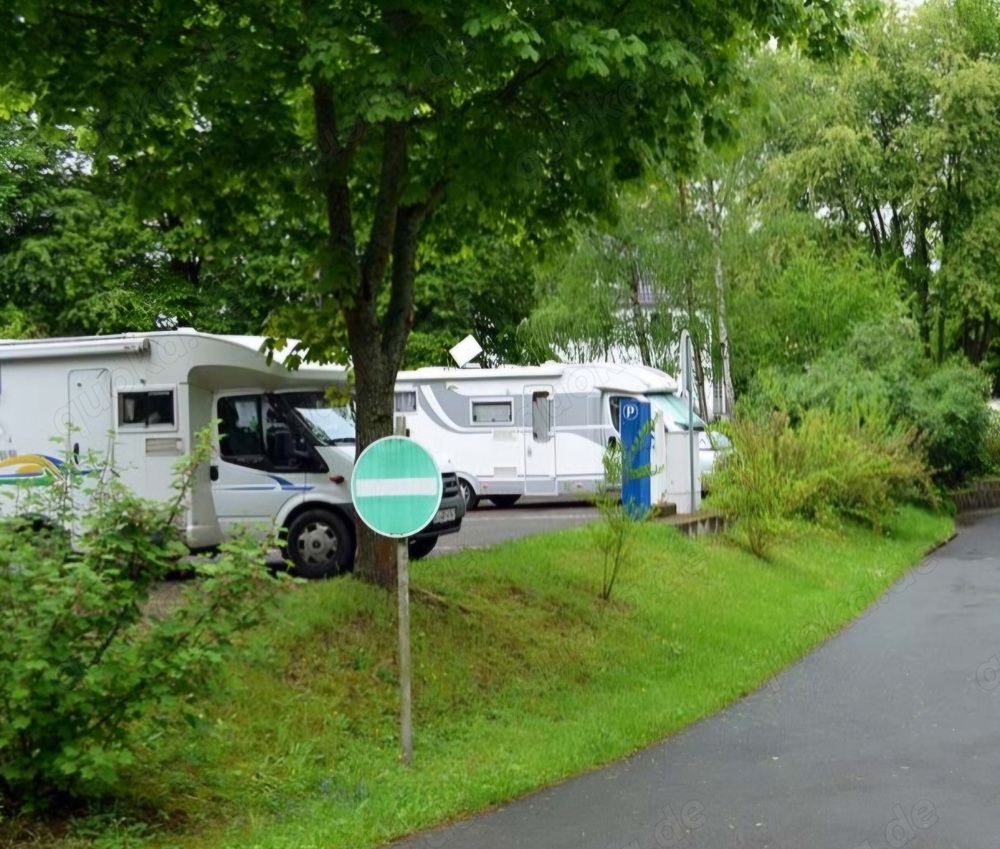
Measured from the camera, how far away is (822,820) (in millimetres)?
7484

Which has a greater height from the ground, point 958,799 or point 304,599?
point 304,599

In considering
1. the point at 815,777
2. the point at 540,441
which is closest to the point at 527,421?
the point at 540,441

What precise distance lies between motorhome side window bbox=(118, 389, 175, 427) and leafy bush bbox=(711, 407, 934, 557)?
28.9 ft

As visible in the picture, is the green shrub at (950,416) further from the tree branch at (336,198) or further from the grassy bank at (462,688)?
the tree branch at (336,198)

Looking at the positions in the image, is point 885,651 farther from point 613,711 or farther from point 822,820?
point 822,820

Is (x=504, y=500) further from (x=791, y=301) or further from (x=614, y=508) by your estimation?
(x=614, y=508)

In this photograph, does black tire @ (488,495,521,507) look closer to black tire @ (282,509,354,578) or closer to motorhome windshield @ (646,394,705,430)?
motorhome windshield @ (646,394,705,430)

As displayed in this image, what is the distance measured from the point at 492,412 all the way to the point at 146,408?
1142 cm

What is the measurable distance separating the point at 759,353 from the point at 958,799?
1099 inches

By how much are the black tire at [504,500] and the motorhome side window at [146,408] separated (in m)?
12.0

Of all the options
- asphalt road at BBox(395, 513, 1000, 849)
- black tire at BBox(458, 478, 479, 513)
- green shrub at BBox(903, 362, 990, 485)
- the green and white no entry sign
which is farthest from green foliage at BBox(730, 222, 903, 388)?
the green and white no entry sign

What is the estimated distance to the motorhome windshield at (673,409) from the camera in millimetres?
25641

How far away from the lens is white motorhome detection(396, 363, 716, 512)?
25406mm

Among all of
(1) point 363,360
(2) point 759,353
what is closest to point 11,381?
(1) point 363,360
